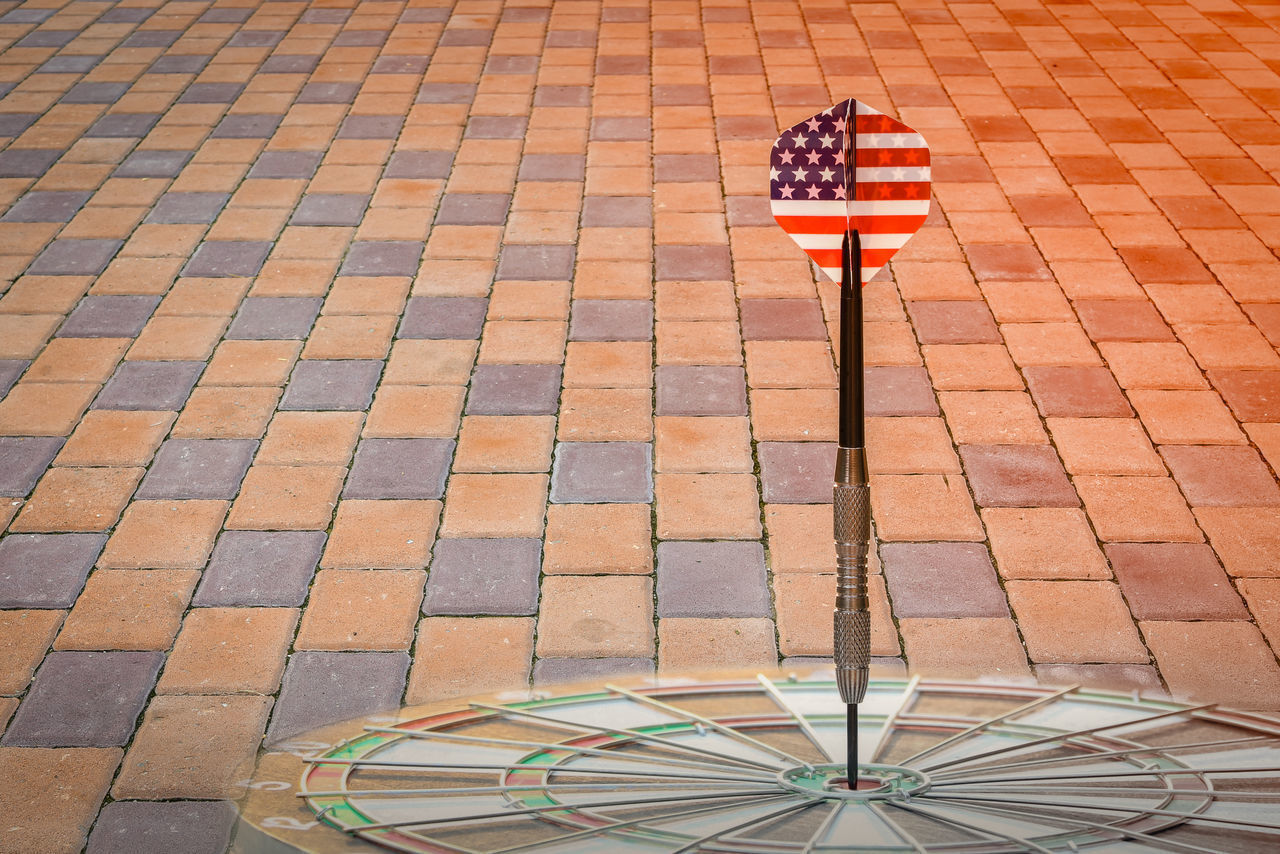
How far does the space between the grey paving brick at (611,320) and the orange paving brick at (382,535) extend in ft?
3.42

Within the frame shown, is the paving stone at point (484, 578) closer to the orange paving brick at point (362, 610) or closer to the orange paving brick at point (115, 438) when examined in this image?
the orange paving brick at point (362, 610)

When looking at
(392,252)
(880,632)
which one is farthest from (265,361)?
(880,632)

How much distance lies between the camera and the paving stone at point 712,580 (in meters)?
3.07

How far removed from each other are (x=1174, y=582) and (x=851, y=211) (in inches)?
71.8

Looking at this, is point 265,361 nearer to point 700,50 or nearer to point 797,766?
point 797,766

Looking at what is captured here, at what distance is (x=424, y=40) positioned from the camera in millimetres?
7160

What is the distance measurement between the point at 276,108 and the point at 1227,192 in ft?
13.3

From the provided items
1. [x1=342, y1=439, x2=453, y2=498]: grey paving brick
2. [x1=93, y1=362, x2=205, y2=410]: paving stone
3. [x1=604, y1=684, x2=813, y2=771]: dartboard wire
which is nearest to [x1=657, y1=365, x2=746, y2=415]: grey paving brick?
[x1=342, y1=439, x2=453, y2=498]: grey paving brick

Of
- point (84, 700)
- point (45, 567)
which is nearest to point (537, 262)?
point (45, 567)

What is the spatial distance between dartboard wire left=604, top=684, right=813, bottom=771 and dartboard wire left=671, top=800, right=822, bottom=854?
0.46 ft

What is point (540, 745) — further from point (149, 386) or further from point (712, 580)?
point (149, 386)

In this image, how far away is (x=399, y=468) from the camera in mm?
3639

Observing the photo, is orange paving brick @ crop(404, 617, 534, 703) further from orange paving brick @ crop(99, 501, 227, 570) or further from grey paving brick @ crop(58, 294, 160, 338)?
grey paving brick @ crop(58, 294, 160, 338)

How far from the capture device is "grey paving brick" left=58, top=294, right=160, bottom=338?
14.4 feet
